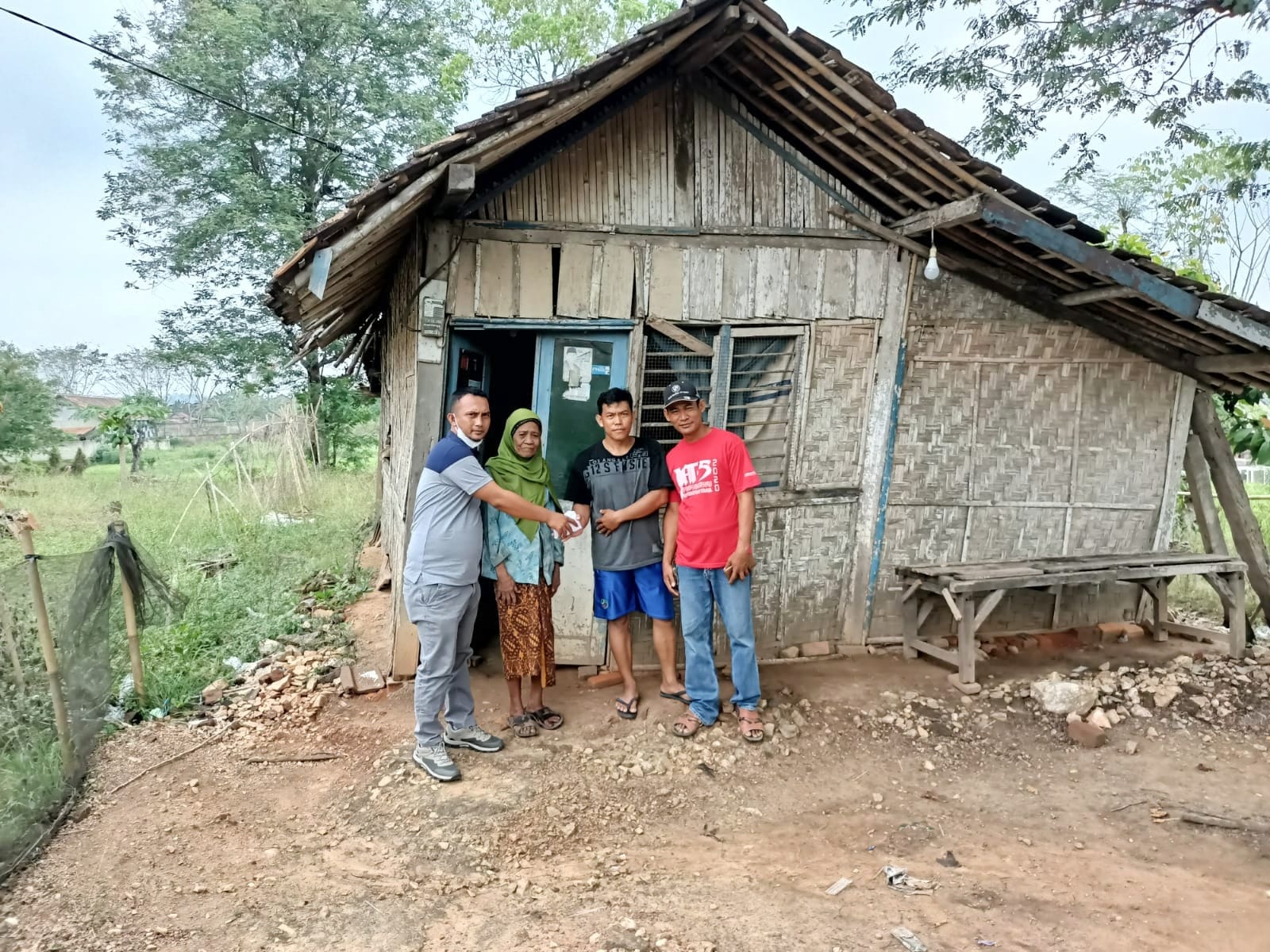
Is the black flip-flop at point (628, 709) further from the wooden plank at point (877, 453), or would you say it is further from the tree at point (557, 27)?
the tree at point (557, 27)

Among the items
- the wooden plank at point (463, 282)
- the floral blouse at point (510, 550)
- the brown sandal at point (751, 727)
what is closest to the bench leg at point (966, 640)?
the brown sandal at point (751, 727)

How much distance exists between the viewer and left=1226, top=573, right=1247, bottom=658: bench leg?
219 inches

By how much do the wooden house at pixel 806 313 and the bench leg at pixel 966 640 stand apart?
2.29ft

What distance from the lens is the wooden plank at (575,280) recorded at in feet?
15.9

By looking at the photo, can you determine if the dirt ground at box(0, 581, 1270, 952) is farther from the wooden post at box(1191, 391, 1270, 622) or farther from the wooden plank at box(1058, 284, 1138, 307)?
the wooden plank at box(1058, 284, 1138, 307)

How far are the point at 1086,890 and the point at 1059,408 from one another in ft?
12.5

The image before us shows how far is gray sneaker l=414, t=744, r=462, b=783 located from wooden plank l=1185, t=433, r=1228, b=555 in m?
5.96

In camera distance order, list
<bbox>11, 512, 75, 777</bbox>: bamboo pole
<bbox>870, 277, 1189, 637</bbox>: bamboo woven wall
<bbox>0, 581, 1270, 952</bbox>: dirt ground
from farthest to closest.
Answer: <bbox>870, 277, 1189, 637</bbox>: bamboo woven wall
<bbox>11, 512, 75, 777</bbox>: bamboo pole
<bbox>0, 581, 1270, 952</bbox>: dirt ground

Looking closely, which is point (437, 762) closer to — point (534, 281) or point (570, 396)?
point (570, 396)

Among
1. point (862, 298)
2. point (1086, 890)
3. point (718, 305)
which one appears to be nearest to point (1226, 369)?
point (862, 298)

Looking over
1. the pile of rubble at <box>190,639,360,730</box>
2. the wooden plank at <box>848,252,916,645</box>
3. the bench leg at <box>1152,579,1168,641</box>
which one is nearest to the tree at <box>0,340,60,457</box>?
the pile of rubble at <box>190,639,360,730</box>

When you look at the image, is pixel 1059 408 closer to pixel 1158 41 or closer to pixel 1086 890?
pixel 1086 890

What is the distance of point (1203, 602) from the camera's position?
724cm

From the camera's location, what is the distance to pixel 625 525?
4.41 metres
